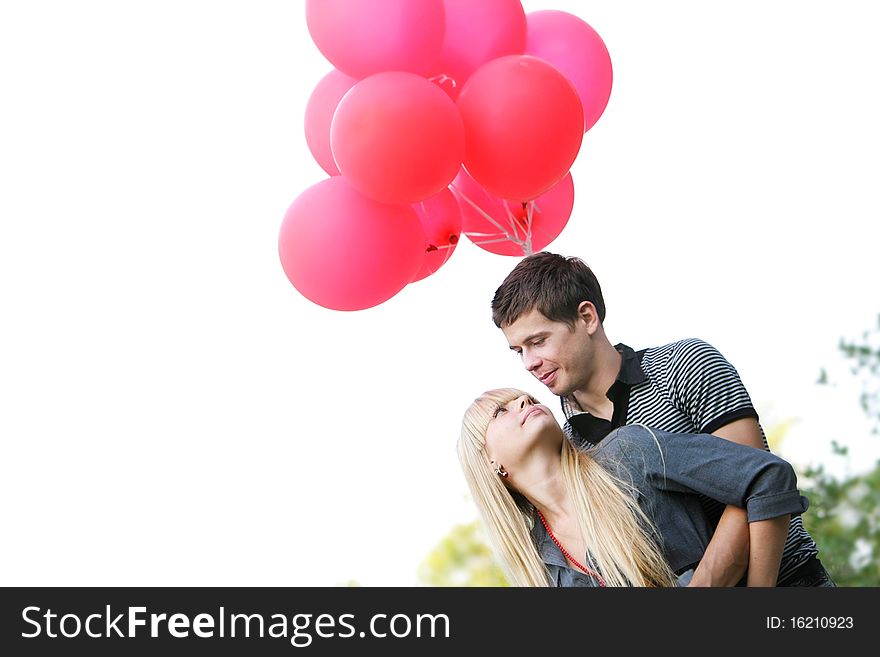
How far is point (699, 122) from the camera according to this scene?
6.10 m

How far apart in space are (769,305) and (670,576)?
4521 mm

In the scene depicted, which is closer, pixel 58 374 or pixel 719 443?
pixel 719 443

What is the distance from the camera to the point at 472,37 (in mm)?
2369

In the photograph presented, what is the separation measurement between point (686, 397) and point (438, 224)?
2.65 feet

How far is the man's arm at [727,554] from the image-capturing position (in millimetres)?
1848

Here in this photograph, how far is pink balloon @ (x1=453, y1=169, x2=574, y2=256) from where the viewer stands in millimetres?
2562

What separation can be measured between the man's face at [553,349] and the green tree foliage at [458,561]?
5836 millimetres

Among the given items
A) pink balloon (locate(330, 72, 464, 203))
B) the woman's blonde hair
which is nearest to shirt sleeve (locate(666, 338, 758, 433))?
the woman's blonde hair

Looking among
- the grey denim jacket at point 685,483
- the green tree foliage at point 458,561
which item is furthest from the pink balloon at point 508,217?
the green tree foliage at point 458,561

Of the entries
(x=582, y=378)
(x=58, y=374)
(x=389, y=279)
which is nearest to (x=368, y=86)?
(x=389, y=279)

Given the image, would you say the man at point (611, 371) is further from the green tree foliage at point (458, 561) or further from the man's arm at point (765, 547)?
the green tree foliage at point (458, 561)

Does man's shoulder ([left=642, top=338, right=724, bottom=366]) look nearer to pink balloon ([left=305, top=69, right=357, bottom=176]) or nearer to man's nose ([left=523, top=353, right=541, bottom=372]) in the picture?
man's nose ([left=523, top=353, right=541, bottom=372])
